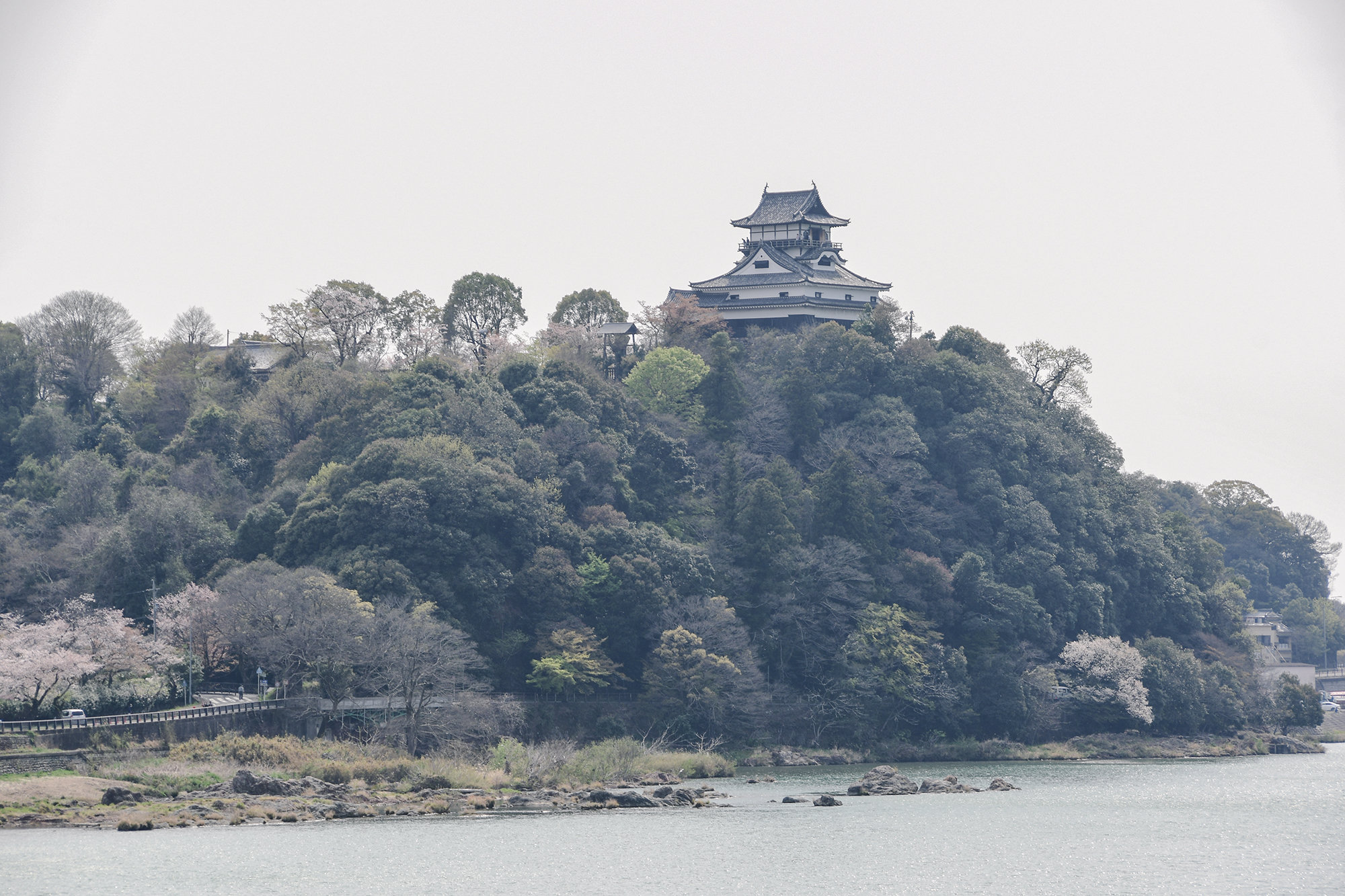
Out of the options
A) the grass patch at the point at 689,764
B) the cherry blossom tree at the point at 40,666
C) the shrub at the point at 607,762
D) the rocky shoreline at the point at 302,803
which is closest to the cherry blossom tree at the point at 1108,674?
the grass patch at the point at 689,764

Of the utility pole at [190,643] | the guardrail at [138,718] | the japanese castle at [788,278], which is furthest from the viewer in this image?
the japanese castle at [788,278]

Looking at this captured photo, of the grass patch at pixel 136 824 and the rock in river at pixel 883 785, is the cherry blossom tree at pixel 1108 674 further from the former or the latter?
the grass patch at pixel 136 824

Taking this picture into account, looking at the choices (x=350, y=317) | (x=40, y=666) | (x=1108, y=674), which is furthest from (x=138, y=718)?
(x=1108, y=674)

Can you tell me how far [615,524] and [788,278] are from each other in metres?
27.0

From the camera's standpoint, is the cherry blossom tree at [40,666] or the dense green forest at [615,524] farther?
the dense green forest at [615,524]

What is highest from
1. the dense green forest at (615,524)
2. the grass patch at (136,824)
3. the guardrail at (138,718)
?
the dense green forest at (615,524)

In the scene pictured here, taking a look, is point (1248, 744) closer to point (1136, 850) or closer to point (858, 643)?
point (858, 643)

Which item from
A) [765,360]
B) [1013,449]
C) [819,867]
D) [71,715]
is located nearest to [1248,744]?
[1013,449]

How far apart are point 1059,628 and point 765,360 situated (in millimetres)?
21506

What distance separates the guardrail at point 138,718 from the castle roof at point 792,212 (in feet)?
161

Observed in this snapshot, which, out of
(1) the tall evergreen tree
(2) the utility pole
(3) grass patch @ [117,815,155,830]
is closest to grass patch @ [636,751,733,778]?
(2) the utility pole

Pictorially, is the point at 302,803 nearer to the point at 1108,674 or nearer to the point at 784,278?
the point at 1108,674

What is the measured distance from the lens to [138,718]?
46.4 metres

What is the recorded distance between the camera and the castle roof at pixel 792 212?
90.5 metres
